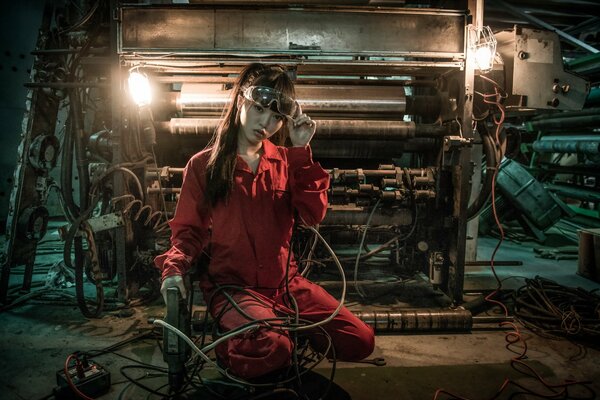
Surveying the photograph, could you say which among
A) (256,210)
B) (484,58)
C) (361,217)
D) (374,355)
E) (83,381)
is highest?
(484,58)

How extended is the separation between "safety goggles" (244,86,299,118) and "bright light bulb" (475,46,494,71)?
202 cm

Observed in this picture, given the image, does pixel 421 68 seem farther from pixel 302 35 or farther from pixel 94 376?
pixel 94 376

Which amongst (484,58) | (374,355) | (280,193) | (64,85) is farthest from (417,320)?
(64,85)

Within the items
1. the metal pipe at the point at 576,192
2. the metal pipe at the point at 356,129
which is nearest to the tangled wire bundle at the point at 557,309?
the metal pipe at the point at 356,129

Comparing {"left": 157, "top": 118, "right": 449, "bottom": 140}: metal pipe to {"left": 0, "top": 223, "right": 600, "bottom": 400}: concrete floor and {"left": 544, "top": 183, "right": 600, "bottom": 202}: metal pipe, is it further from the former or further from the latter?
{"left": 544, "top": 183, "right": 600, "bottom": 202}: metal pipe

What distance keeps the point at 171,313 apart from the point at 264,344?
0.48 m

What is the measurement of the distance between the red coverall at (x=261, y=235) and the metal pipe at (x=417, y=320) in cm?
73

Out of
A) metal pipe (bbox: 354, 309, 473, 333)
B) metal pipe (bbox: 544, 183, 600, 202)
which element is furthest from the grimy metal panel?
metal pipe (bbox: 544, 183, 600, 202)

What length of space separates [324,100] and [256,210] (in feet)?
5.98

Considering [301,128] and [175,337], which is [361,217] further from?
[175,337]

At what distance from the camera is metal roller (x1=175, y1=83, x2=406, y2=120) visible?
12.0 feet

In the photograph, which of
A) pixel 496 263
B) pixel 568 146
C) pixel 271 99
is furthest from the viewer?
pixel 568 146

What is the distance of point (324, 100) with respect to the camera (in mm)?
3666

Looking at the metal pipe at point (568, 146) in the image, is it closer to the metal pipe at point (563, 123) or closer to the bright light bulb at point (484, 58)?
the metal pipe at point (563, 123)
